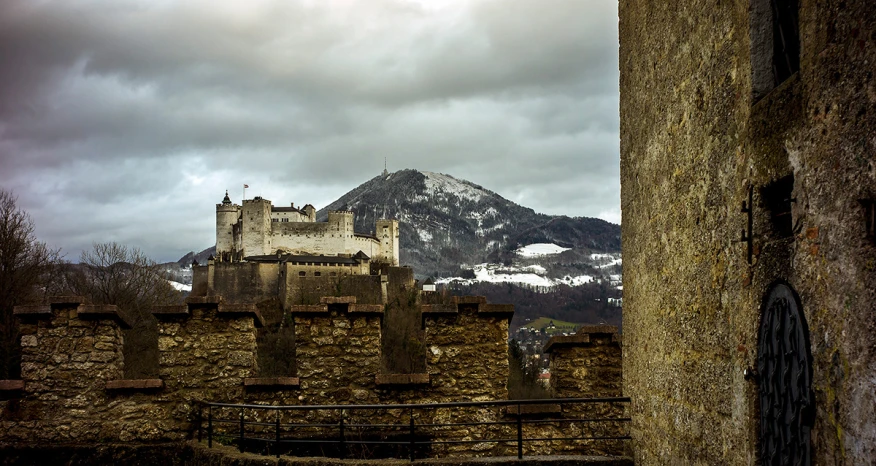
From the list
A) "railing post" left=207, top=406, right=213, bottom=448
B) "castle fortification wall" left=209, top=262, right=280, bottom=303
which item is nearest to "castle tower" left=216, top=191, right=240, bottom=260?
"castle fortification wall" left=209, top=262, right=280, bottom=303

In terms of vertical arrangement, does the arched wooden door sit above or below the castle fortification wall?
below

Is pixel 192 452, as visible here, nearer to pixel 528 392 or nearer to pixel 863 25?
pixel 863 25

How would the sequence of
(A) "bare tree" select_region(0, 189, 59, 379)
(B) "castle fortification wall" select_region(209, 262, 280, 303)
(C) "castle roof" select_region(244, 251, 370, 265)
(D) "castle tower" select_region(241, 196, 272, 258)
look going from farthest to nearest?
(D) "castle tower" select_region(241, 196, 272, 258), (C) "castle roof" select_region(244, 251, 370, 265), (B) "castle fortification wall" select_region(209, 262, 280, 303), (A) "bare tree" select_region(0, 189, 59, 379)

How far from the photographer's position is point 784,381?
393 cm

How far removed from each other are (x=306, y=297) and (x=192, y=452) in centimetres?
7329

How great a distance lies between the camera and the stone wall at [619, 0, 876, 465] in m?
3.32

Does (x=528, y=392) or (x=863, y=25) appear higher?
(x=863, y=25)

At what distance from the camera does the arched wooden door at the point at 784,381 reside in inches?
148

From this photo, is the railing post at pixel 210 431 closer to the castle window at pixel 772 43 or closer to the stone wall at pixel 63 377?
the stone wall at pixel 63 377

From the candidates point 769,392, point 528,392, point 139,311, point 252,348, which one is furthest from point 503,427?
point 139,311

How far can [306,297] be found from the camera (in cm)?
8025

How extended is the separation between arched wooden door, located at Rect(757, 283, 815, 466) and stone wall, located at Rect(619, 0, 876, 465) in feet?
0.21

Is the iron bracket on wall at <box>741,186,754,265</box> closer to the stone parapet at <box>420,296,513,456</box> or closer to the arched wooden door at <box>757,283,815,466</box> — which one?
the arched wooden door at <box>757,283,815,466</box>

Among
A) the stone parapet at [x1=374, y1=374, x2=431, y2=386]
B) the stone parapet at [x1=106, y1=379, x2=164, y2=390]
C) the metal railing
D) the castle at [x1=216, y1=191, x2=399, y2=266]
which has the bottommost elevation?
the metal railing
